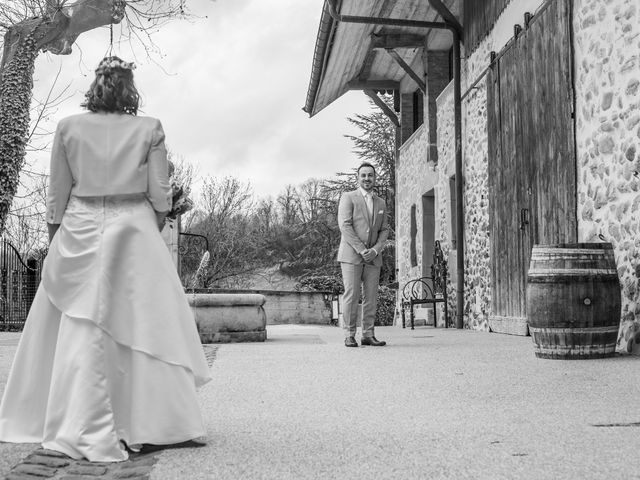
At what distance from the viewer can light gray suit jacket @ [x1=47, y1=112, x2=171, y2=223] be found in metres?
3.26

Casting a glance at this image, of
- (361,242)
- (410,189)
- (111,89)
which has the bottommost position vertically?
(361,242)

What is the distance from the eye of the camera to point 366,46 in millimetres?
15359

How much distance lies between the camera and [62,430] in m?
2.97

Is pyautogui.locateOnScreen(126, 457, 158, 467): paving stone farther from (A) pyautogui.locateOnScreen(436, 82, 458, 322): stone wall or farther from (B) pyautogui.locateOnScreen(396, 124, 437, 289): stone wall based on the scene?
(B) pyautogui.locateOnScreen(396, 124, 437, 289): stone wall

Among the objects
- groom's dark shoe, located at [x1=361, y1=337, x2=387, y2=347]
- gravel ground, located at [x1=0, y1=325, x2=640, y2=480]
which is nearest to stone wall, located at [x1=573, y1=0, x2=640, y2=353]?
gravel ground, located at [x1=0, y1=325, x2=640, y2=480]

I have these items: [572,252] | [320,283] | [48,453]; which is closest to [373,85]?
[572,252]

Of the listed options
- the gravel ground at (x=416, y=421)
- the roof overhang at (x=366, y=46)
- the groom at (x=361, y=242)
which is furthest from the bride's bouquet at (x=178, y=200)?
the roof overhang at (x=366, y=46)

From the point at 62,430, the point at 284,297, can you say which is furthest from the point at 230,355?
the point at 284,297

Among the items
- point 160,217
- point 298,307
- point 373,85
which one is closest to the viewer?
point 160,217

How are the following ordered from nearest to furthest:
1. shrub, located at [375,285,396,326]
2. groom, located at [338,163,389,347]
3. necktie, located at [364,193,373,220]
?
1. groom, located at [338,163,389,347]
2. necktie, located at [364,193,373,220]
3. shrub, located at [375,285,396,326]

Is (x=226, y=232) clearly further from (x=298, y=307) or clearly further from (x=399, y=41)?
(x=399, y=41)

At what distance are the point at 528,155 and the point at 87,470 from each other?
748cm

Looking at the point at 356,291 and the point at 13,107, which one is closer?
the point at 356,291

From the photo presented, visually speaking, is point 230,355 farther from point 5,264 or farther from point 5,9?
point 5,264
